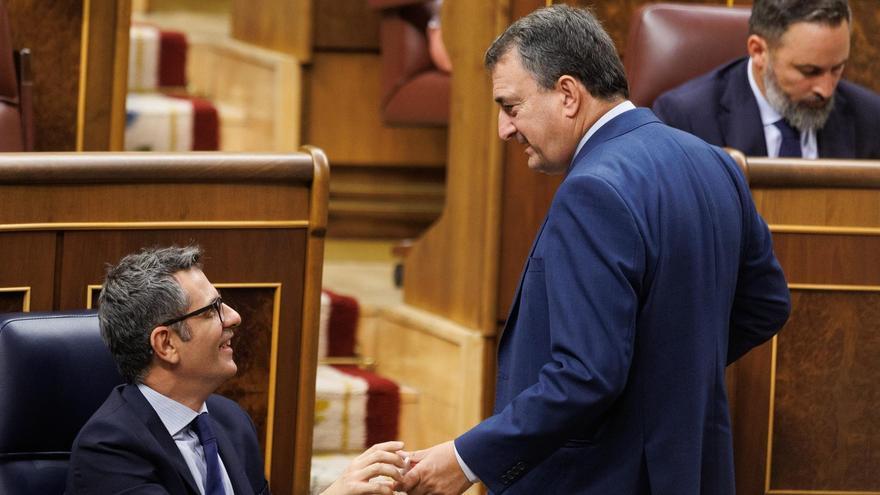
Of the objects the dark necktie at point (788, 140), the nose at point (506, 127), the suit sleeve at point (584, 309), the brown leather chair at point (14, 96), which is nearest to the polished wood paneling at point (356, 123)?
the brown leather chair at point (14, 96)

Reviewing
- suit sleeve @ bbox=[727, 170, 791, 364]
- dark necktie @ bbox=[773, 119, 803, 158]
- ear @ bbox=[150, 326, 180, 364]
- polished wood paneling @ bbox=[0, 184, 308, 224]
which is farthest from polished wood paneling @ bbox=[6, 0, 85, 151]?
suit sleeve @ bbox=[727, 170, 791, 364]

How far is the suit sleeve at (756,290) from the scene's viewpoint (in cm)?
152

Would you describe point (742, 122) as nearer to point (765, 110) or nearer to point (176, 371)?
point (765, 110)

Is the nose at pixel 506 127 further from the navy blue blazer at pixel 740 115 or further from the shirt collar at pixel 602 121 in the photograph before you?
the navy blue blazer at pixel 740 115

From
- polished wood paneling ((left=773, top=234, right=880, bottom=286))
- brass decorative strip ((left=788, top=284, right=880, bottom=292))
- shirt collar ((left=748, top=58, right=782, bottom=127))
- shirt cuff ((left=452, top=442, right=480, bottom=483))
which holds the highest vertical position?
shirt collar ((left=748, top=58, right=782, bottom=127))

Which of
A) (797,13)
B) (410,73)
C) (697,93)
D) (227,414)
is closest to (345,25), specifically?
(410,73)

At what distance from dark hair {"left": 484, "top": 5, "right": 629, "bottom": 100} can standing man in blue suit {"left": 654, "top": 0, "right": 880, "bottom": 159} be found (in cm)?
88

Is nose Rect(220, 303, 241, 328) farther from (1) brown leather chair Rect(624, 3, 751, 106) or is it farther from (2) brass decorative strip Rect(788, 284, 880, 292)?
(1) brown leather chair Rect(624, 3, 751, 106)

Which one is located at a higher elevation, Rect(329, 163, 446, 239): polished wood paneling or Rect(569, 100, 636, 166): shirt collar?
Rect(569, 100, 636, 166): shirt collar

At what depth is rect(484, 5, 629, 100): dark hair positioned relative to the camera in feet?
4.59

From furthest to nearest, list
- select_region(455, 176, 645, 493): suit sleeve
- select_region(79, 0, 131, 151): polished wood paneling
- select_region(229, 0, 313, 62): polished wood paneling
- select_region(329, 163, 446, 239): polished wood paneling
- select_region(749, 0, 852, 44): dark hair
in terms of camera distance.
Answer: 1. select_region(329, 163, 446, 239): polished wood paneling
2. select_region(229, 0, 313, 62): polished wood paneling
3. select_region(79, 0, 131, 151): polished wood paneling
4. select_region(749, 0, 852, 44): dark hair
5. select_region(455, 176, 645, 493): suit sleeve

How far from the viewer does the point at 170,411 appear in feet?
5.07

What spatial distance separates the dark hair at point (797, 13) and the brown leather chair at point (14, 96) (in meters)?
1.18

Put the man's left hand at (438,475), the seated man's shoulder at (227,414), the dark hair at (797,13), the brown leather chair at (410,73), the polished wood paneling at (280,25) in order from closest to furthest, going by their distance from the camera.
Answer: the man's left hand at (438,475) < the seated man's shoulder at (227,414) < the dark hair at (797,13) < the brown leather chair at (410,73) < the polished wood paneling at (280,25)
